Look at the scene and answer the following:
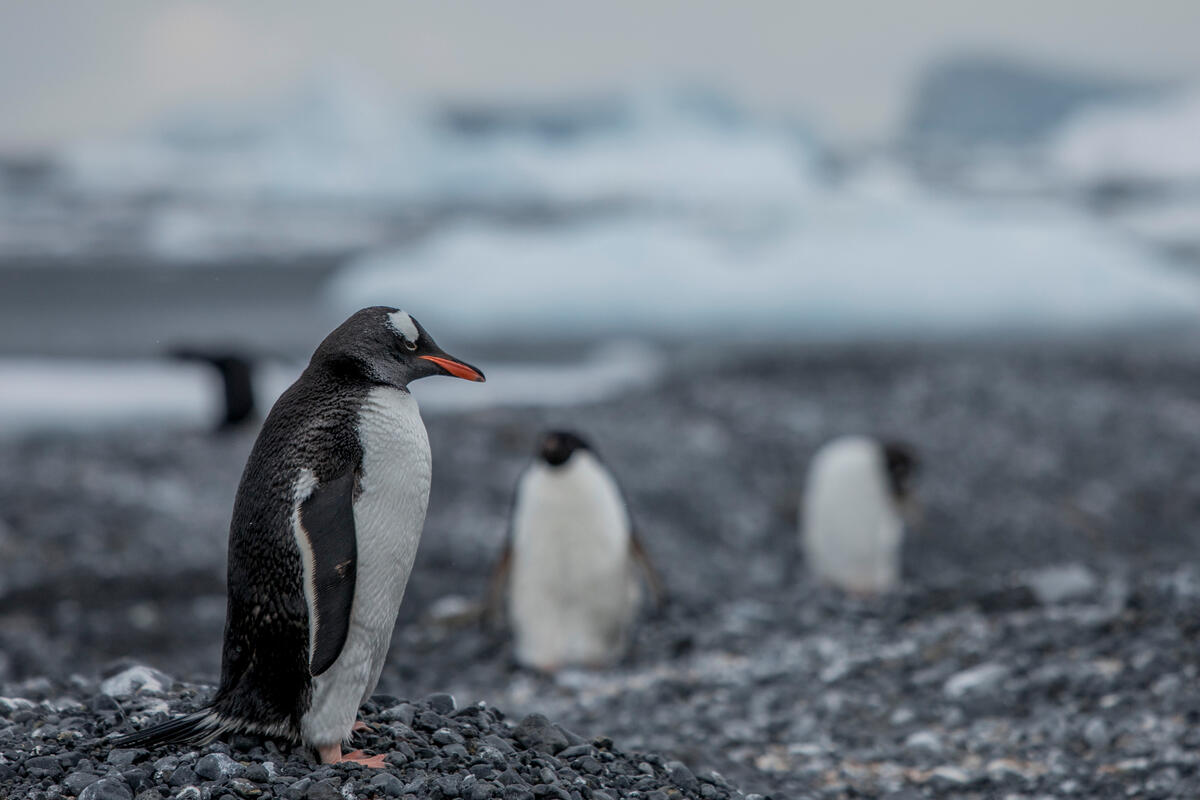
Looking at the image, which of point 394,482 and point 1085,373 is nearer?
point 394,482

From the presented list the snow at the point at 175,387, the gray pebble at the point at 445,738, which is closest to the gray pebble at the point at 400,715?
the gray pebble at the point at 445,738

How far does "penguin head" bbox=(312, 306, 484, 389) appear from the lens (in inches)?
110

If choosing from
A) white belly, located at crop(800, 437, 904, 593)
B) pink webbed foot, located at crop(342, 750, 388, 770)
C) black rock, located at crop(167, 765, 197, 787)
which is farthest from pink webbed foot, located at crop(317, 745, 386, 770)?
white belly, located at crop(800, 437, 904, 593)

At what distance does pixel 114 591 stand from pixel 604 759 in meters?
5.13

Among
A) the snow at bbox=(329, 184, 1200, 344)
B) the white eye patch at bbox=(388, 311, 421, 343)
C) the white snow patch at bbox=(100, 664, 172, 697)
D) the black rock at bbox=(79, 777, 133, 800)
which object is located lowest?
the black rock at bbox=(79, 777, 133, 800)

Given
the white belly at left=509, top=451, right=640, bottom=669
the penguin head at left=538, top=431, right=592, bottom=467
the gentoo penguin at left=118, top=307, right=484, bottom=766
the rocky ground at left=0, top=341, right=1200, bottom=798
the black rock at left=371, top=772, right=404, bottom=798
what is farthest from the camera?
the white belly at left=509, top=451, right=640, bottom=669

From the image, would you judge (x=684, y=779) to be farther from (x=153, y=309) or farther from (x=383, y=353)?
(x=153, y=309)

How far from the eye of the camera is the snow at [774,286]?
81.2 ft

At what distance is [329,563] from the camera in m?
2.65

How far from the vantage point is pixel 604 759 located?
3.09 meters

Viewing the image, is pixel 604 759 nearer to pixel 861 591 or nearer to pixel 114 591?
pixel 861 591

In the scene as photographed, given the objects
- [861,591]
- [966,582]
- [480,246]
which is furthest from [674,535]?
[480,246]

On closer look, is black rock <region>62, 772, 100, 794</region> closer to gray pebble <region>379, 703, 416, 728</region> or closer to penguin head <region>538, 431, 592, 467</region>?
gray pebble <region>379, 703, 416, 728</region>

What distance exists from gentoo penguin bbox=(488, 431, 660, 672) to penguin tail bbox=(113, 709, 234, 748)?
2893mm
